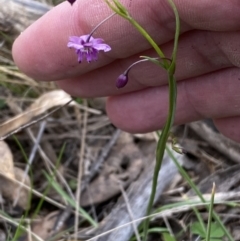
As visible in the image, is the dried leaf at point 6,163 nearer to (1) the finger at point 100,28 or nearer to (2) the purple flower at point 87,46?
(1) the finger at point 100,28

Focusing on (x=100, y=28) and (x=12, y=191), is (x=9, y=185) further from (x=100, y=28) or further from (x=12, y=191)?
(x=100, y=28)

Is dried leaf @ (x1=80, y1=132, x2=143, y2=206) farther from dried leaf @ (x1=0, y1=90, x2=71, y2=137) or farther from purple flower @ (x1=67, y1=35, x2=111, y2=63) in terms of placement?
purple flower @ (x1=67, y1=35, x2=111, y2=63)

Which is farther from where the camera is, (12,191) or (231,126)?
(12,191)

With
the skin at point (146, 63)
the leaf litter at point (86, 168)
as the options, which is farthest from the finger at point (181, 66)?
the leaf litter at point (86, 168)

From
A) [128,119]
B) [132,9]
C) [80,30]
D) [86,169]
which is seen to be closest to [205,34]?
[132,9]

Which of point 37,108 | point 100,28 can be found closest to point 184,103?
point 100,28

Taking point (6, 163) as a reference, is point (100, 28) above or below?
above

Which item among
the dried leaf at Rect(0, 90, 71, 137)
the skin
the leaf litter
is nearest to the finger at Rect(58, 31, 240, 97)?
the skin
